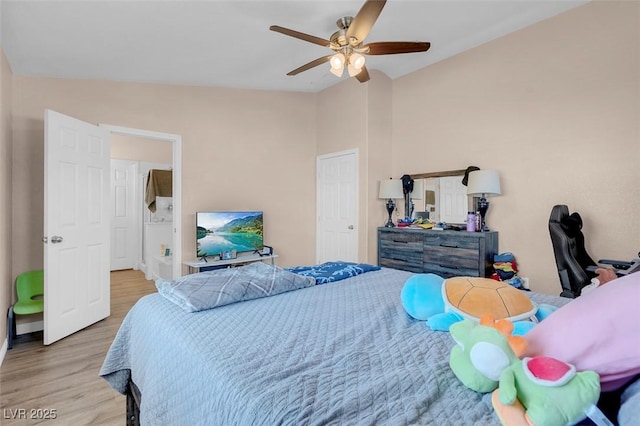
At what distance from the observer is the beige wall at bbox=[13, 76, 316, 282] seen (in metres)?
3.05

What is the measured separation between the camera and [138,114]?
12.0 feet

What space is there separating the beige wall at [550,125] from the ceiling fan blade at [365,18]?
1.87 m

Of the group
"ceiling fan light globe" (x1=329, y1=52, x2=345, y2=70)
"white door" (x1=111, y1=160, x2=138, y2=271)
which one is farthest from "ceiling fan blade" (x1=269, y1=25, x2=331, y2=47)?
"white door" (x1=111, y1=160, x2=138, y2=271)

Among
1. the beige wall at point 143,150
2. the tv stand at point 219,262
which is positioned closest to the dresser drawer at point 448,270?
the tv stand at point 219,262

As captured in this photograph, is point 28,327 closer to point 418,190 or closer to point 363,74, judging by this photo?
point 363,74

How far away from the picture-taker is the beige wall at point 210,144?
120 inches

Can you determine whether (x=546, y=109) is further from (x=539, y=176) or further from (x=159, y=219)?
(x=159, y=219)

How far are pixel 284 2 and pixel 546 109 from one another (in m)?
2.54

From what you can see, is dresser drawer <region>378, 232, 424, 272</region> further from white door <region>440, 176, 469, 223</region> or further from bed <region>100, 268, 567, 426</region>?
bed <region>100, 268, 567, 426</region>

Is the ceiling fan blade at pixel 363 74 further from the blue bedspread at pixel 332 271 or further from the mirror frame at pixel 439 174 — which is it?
the blue bedspread at pixel 332 271

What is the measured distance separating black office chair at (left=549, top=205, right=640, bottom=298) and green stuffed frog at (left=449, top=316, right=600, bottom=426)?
203 cm

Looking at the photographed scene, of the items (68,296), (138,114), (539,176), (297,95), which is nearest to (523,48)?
(539,176)

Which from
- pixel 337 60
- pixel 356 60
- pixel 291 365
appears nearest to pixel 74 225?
pixel 337 60

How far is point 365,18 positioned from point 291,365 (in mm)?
2038
